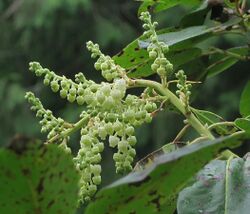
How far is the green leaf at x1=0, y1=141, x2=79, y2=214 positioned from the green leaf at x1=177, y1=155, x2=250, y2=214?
177 mm

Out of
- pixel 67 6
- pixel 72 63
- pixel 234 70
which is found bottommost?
pixel 234 70

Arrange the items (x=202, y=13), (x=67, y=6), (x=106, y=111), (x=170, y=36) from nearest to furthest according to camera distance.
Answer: (x=106, y=111), (x=170, y=36), (x=202, y=13), (x=67, y=6)

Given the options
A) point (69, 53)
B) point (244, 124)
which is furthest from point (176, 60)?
point (69, 53)

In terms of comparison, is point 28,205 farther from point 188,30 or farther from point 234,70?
point 234,70

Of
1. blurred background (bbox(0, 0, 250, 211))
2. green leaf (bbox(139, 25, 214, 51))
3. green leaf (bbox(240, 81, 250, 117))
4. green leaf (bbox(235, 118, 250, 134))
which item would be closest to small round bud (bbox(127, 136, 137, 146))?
green leaf (bbox(235, 118, 250, 134))

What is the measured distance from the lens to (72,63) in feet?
31.6

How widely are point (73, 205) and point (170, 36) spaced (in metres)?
0.51

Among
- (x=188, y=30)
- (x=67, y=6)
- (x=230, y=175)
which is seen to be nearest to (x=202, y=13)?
(x=188, y=30)

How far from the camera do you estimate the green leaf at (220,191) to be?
714mm

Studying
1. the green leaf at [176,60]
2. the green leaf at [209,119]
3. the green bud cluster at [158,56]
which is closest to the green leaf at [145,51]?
the green leaf at [176,60]

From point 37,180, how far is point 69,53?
925cm

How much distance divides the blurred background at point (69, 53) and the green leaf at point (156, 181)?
7238 mm

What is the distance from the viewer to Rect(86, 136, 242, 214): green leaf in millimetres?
557

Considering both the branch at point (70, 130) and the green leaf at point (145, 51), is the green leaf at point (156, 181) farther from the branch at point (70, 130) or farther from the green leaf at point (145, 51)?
the green leaf at point (145, 51)
